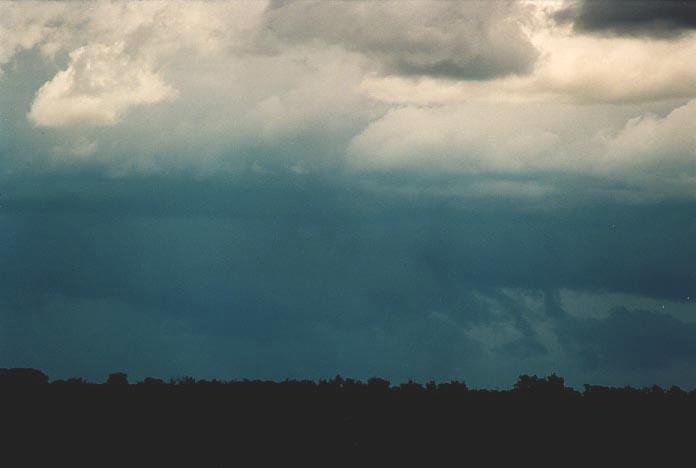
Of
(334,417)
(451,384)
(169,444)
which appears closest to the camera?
(169,444)

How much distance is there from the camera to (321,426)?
2948 inches

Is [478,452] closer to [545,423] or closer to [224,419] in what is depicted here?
[545,423]

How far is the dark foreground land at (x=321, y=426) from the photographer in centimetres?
7038

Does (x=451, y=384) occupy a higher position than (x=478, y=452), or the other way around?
(x=451, y=384)

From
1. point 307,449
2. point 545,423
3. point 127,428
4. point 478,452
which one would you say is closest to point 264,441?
point 307,449

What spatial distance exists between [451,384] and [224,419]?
1702cm

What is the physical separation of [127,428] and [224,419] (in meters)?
5.61

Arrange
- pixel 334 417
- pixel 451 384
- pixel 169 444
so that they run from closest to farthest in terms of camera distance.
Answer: pixel 169 444 < pixel 334 417 < pixel 451 384

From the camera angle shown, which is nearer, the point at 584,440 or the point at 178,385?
the point at 584,440

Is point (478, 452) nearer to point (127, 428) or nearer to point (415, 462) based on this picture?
point (415, 462)

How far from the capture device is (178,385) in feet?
264

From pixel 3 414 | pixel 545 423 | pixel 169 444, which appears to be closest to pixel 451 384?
pixel 545 423

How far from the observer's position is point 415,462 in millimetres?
72750

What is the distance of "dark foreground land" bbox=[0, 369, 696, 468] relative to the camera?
7038 cm
